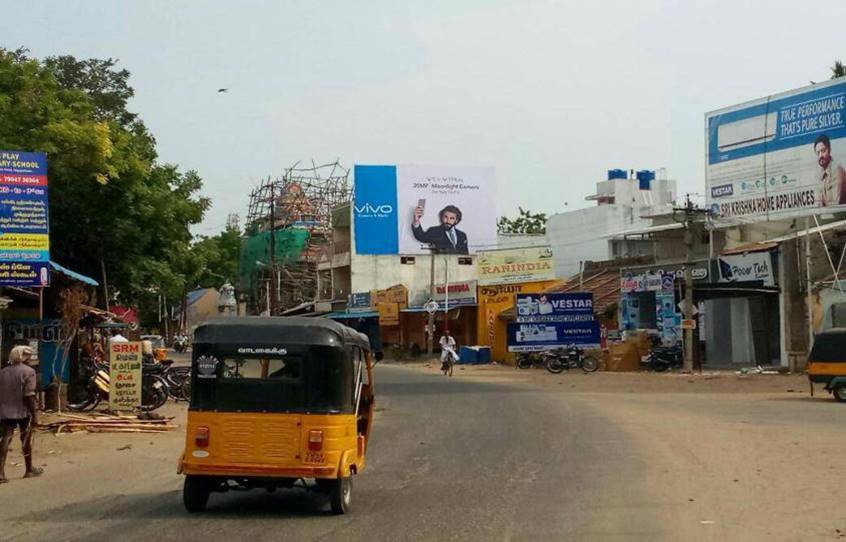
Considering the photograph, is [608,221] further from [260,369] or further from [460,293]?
[260,369]

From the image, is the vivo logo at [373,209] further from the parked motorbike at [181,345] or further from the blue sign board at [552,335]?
the blue sign board at [552,335]

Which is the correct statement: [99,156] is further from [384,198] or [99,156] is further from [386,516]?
[384,198]

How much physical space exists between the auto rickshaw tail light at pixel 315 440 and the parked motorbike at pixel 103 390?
14.1 metres

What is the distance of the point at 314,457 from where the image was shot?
33.0ft

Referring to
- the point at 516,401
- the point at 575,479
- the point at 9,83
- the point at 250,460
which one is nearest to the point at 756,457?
the point at 575,479

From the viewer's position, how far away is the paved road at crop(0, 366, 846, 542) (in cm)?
939

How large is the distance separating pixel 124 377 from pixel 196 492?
1260 cm

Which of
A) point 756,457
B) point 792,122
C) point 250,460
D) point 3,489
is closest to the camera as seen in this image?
point 250,460

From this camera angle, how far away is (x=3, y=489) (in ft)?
40.3

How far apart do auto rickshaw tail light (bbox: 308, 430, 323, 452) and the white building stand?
5925 centimetres

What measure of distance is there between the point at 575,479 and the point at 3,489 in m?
6.99

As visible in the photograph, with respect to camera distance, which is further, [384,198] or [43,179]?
[384,198]

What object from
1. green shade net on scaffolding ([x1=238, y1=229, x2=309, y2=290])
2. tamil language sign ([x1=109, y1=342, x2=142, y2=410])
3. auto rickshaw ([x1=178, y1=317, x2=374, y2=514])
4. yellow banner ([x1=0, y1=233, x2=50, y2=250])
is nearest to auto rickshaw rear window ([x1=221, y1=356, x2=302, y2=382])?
auto rickshaw ([x1=178, y1=317, x2=374, y2=514])

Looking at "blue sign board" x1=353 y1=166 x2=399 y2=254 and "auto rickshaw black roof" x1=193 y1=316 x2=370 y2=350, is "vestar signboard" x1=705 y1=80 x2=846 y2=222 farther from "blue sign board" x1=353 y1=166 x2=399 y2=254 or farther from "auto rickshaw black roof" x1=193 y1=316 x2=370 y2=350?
"auto rickshaw black roof" x1=193 y1=316 x2=370 y2=350
